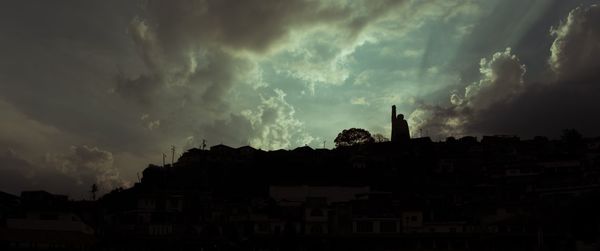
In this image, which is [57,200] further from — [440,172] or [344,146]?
[344,146]

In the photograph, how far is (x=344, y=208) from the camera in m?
70.7

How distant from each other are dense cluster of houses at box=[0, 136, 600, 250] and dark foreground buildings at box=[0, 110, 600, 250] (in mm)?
132

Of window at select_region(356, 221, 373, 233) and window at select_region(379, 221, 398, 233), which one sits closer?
window at select_region(379, 221, 398, 233)

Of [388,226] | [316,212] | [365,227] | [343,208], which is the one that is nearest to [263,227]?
[316,212]

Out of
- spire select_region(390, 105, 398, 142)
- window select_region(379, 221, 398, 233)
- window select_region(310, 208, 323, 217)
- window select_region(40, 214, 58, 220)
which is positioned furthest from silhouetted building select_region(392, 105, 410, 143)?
window select_region(40, 214, 58, 220)

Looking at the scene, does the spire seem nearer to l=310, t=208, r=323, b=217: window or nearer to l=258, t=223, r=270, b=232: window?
l=310, t=208, r=323, b=217: window

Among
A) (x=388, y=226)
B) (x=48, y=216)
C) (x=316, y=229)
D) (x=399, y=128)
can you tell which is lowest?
(x=316, y=229)

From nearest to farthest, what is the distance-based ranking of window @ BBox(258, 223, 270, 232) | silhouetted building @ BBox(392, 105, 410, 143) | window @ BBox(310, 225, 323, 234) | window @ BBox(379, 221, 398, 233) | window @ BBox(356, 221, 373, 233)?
window @ BBox(379, 221, 398, 233) → window @ BBox(356, 221, 373, 233) → window @ BBox(258, 223, 270, 232) → window @ BBox(310, 225, 323, 234) → silhouetted building @ BBox(392, 105, 410, 143)

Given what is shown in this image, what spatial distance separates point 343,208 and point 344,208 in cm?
21

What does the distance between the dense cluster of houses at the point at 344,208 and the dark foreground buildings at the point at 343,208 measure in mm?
132

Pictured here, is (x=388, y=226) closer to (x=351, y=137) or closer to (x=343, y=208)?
(x=343, y=208)

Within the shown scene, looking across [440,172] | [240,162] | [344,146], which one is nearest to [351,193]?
[440,172]

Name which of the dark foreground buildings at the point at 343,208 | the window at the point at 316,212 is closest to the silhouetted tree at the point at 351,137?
the dark foreground buildings at the point at 343,208

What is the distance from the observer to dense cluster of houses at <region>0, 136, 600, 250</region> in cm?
6144
